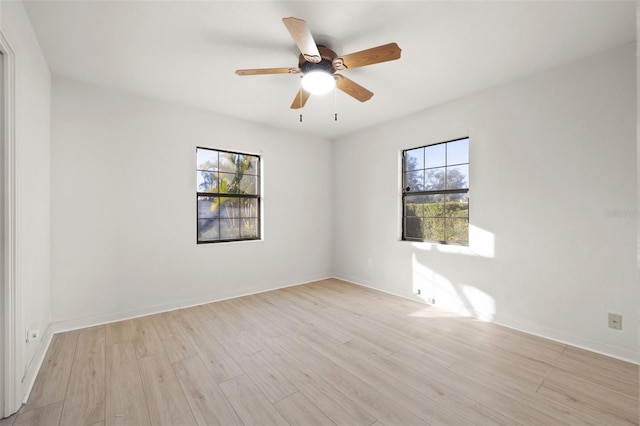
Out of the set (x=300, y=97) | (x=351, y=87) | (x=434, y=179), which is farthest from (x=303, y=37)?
(x=434, y=179)

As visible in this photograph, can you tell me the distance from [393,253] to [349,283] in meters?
0.99

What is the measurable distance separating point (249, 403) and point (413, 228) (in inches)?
115

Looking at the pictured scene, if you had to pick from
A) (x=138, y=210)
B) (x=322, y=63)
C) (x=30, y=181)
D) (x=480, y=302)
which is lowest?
(x=480, y=302)

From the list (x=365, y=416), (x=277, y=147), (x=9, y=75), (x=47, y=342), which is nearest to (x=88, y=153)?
(x=9, y=75)

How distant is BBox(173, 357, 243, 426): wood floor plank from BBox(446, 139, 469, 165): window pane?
3.31m

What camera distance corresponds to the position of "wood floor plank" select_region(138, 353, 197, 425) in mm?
1594

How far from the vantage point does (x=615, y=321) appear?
225cm

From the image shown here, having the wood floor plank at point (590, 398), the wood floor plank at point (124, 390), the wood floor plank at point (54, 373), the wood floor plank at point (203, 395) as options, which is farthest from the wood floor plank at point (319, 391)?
the wood floor plank at point (54, 373)

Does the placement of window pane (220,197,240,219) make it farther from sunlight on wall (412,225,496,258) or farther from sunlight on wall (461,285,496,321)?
sunlight on wall (461,285,496,321)

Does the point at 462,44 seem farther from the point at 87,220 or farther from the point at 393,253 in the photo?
the point at 87,220

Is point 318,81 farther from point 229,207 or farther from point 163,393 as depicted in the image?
point 163,393

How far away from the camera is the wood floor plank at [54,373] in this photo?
1752 mm

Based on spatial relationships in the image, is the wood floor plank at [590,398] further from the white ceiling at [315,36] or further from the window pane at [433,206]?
the white ceiling at [315,36]

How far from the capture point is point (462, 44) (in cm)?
220
